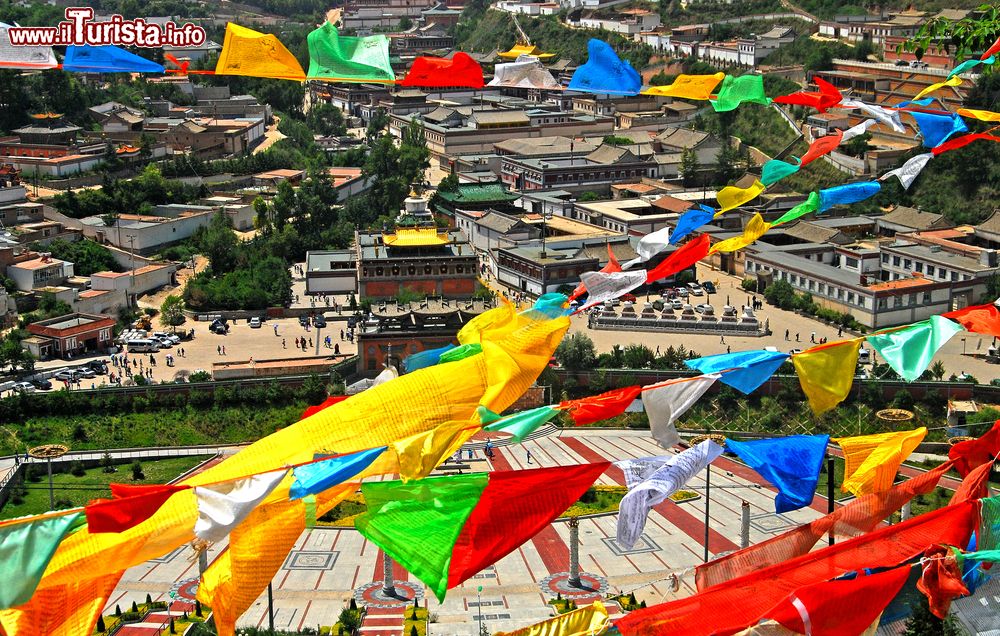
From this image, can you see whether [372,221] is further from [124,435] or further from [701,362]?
[701,362]

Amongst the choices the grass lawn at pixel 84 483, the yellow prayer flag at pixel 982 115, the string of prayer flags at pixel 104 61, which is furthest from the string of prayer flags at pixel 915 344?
the grass lawn at pixel 84 483

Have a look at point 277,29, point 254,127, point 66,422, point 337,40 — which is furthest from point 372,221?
point 277,29

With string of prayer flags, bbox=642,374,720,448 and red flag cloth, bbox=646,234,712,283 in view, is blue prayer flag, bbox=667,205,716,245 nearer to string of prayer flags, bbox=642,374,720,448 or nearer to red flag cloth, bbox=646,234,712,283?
red flag cloth, bbox=646,234,712,283

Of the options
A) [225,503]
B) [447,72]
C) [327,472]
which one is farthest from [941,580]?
[447,72]

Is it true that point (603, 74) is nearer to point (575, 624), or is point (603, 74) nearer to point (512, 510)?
point (512, 510)

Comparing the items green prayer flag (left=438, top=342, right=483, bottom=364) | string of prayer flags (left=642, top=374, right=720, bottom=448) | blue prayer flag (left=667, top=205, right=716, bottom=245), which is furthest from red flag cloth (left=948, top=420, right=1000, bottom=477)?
green prayer flag (left=438, top=342, right=483, bottom=364)

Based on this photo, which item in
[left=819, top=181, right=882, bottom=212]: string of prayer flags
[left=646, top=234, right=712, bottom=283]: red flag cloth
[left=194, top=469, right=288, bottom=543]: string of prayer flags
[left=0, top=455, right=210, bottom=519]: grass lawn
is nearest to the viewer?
[left=194, top=469, right=288, bottom=543]: string of prayer flags

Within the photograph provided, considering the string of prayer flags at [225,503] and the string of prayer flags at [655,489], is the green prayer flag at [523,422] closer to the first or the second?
the string of prayer flags at [655,489]
